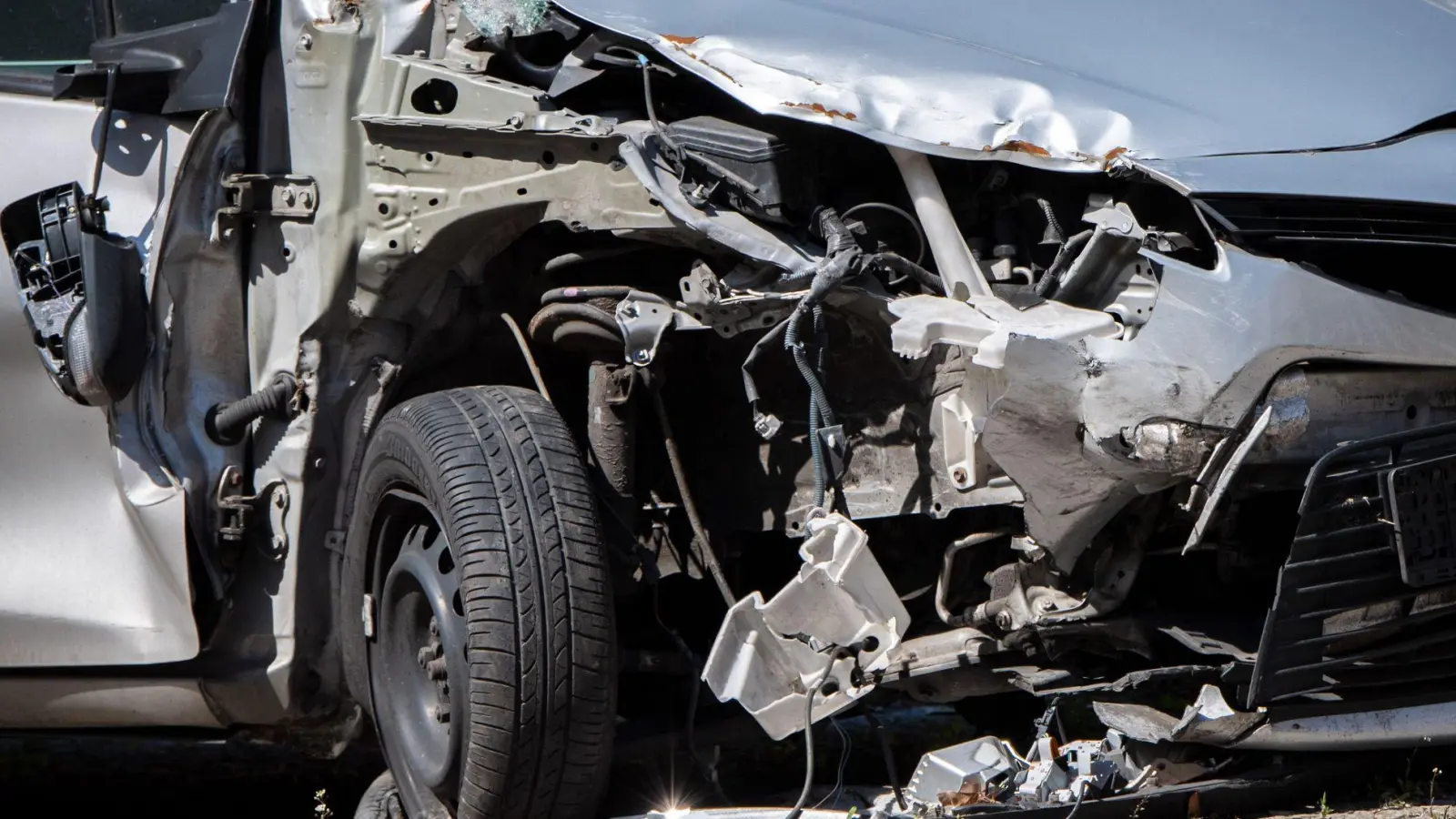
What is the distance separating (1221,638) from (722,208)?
1.34m

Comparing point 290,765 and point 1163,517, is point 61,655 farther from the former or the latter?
point 1163,517

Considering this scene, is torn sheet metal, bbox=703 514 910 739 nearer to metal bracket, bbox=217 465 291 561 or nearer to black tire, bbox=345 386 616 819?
black tire, bbox=345 386 616 819

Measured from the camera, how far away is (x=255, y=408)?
3.99 m

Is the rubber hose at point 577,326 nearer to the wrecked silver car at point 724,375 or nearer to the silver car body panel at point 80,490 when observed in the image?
the wrecked silver car at point 724,375

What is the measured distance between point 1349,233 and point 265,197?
8.36 feet

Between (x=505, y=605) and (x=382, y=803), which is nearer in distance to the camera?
(x=505, y=605)

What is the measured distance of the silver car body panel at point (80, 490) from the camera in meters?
3.94

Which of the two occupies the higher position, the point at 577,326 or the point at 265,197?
the point at 265,197

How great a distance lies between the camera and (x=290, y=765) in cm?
506

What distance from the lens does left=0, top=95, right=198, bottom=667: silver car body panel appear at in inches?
155

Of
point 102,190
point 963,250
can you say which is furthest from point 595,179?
point 102,190

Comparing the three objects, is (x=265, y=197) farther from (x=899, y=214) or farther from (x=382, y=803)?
(x=899, y=214)

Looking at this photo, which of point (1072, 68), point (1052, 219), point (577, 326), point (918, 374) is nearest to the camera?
point (1052, 219)

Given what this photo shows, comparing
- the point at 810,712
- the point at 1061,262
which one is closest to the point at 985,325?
the point at 1061,262
